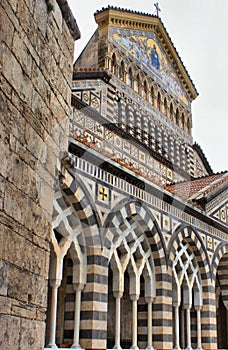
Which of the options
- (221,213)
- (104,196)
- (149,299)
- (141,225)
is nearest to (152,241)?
(141,225)

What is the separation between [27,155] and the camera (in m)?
4.16

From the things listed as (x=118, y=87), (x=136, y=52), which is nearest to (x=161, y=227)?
(x=118, y=87)

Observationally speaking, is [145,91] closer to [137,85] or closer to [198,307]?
[137,85]

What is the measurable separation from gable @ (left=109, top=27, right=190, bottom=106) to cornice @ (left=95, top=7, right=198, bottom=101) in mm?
234

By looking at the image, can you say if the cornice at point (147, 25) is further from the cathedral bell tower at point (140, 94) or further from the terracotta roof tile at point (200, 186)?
the terracotta roof tile at point (200, 186)

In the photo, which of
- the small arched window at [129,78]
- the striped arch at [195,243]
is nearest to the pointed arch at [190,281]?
the striped arch at [195,243]

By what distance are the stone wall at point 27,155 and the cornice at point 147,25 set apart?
15.1 meters

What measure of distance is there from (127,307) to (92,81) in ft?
28.0

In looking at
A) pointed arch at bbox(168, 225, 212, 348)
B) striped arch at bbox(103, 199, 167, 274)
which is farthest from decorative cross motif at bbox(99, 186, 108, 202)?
pointed arch at bbox(168, 225, 212, 348)

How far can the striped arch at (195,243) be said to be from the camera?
1178cm

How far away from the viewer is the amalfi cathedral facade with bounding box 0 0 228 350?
13.1 feet

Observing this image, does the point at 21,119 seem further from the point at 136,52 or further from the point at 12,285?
the point at 136,52

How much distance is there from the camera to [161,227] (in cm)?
1116

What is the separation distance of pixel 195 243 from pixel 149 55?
11218 millimetres
